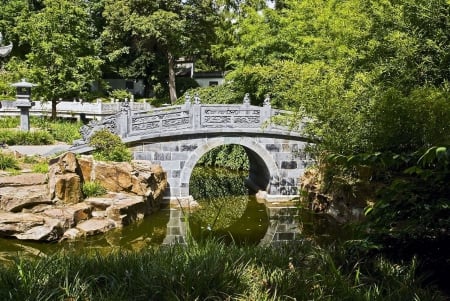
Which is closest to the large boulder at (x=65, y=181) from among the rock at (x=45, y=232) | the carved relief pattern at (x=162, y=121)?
the rock at (x=45, y=232)

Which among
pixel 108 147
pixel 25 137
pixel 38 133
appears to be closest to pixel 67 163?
pixel 108 147

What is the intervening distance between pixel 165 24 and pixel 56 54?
837 centimetres

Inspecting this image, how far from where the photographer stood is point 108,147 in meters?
13.4

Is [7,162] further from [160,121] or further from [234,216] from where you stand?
[234,216]

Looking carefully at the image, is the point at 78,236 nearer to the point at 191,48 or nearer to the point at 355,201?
the point at 355,201

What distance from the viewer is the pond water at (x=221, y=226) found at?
9719 mm

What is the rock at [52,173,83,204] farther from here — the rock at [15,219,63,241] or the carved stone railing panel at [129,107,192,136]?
the carved stone railing panel at [129,107,192,136]

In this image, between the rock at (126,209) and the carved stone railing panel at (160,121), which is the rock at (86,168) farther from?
the carved stone railing panel at (160,121)

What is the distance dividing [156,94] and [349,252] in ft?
99.2

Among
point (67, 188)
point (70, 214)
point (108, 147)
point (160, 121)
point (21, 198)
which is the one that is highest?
point (160, 121)

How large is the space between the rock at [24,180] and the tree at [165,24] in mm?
16342

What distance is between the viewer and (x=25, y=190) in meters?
10.6

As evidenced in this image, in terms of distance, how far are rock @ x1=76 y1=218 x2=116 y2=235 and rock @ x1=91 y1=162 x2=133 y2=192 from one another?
1.28 m

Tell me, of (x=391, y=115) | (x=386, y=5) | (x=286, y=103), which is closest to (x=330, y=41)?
(x=286, y=103)
